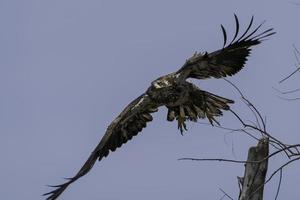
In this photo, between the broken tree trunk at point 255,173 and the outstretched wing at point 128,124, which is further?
the outstretched wing at point 128,124

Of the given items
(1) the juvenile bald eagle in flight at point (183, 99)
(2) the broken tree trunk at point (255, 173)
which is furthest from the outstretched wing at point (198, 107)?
(2) the broken tree trunk at point (255, 173)

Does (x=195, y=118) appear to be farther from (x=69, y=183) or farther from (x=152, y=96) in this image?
(x=69, y=183)

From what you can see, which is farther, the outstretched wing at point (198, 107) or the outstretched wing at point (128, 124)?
the outstretched wing at point (128, 124)

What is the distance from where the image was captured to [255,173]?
5.30 meters

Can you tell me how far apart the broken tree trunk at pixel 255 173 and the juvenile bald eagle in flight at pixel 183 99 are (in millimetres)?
2849

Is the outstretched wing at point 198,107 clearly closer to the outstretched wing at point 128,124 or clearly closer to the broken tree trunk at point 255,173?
the outstretched wing at point 128,124

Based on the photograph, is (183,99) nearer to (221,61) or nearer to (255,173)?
(221,61)

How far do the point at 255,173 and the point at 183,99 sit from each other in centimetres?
402

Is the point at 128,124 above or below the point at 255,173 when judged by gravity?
above

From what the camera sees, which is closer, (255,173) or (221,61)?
(255,173)

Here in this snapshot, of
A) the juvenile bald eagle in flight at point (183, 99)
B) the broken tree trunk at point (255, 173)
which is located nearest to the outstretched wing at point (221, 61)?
the juvenile bald eagle in flight at point (183, 99)

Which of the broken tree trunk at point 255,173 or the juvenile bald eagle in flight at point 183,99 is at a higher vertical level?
the juvenile bald eagle in flight at point 183,99

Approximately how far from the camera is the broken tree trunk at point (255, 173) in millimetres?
5223

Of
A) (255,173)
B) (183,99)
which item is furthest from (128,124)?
(255,173)
